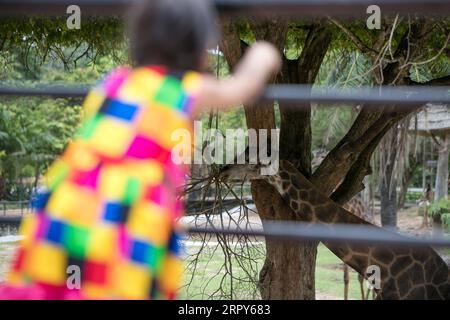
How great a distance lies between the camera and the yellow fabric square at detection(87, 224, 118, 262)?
116cm

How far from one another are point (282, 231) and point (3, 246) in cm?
976

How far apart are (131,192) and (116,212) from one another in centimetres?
4

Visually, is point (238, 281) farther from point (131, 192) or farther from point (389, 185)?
point (389, 185)

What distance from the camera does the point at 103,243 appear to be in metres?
1.16

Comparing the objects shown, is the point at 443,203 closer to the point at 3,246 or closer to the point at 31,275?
the point at 3,246

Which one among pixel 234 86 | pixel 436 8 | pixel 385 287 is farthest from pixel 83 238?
pixel 385 287

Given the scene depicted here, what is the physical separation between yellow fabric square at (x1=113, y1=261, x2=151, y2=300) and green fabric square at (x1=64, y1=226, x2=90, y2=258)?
0.07 meters

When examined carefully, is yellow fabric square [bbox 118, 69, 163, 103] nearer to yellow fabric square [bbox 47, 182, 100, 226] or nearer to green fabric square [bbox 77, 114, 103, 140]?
green fabric square [bbox 77, 114, 103, 140]

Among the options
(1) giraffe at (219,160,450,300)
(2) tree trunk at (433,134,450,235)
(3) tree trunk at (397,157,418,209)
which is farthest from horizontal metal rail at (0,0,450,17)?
(3) tree trunk at (397,157,418,209)

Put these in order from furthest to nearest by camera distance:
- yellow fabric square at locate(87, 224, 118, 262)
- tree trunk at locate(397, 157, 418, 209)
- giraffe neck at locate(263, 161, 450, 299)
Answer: tree trunk at locate(397, 157, 418, 209) < giraffe neck at locate(263, 161, 450, 299) < yellow fabric square at locate(87, 224, 118, 262)

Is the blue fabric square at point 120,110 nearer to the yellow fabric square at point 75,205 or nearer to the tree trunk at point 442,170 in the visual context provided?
the yellow fabric square at point 75,205

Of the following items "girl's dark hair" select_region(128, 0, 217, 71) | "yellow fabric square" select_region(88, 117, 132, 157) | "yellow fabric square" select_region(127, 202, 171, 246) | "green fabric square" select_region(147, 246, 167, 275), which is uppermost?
"girl's dark hair" select_region(128, 0, 217, 71)

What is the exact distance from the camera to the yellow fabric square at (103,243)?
116 cm
